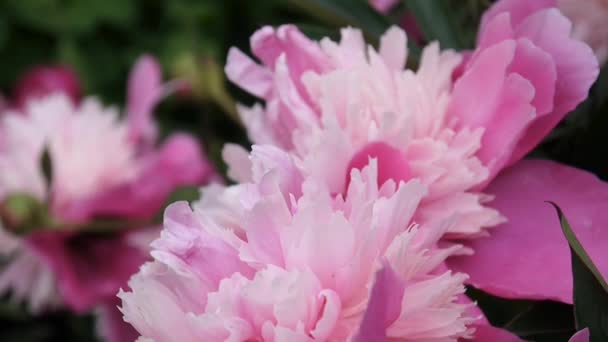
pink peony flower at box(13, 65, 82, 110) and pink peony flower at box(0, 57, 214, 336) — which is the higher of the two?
pink peony flower at box(13, 65, 82, 110)

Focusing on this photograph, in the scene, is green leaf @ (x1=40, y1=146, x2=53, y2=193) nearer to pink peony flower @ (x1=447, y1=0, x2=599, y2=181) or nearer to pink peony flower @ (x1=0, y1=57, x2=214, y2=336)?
pink peony flower @ (x1=0, y1=57, x2=214, y2=336)

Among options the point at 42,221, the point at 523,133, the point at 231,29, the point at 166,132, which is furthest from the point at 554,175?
the point at 231,29

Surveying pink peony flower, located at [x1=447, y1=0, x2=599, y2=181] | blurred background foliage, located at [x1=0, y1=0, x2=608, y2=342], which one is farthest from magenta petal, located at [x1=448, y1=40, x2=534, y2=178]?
blurred background foliage, located at [x1=0, y1=0, x2=608, y2=342]

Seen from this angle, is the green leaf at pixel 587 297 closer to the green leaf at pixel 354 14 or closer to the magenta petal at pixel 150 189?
the green leaf at pixel 354 14

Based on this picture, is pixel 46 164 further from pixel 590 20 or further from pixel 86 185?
pixel 590 20

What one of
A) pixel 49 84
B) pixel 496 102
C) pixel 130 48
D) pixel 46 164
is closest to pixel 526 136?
pixel 496 102

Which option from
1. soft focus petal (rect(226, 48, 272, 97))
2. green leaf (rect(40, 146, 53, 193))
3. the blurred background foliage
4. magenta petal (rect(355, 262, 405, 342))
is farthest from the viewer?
the blurred background foliage

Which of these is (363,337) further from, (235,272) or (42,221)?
(42,221)
